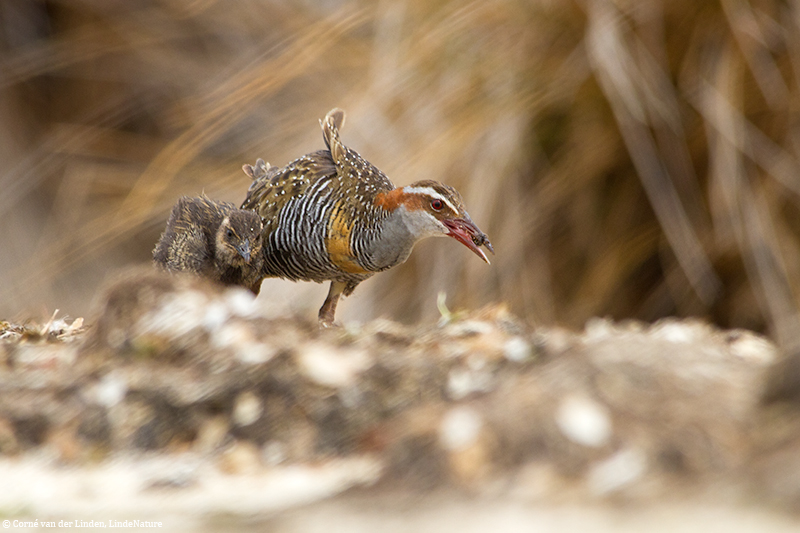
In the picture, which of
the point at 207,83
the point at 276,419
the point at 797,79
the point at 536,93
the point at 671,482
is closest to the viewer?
the point at 671,482

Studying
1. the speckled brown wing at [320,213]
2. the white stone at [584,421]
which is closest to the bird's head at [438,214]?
the speckled brown wing at [320,213]

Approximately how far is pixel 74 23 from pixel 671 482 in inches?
248

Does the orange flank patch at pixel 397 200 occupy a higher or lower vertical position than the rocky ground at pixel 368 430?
higher

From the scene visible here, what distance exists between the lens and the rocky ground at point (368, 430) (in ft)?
4.03

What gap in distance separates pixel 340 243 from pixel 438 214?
0.36m

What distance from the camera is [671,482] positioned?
1254mm

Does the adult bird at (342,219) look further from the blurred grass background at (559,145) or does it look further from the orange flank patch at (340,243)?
the blurred grass background at (559,145)

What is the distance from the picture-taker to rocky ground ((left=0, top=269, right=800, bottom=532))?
48.4 inches

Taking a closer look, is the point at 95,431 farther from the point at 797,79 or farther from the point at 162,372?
the point at 797,79

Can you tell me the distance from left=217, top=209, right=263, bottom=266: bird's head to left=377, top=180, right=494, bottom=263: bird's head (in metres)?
0.45

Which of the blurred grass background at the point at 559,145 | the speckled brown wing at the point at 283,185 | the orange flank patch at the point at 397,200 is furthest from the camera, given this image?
the blurred grass background at the point at 559,145

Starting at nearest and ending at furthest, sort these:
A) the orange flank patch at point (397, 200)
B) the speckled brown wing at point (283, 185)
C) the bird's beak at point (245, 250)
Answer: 1. the bird's beak at point (245, 250)
2. the orange flank patch at point (397, 200)
3. the speckled brown wing at point (283, 185)

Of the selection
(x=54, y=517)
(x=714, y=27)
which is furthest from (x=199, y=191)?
(x=54, y=517)

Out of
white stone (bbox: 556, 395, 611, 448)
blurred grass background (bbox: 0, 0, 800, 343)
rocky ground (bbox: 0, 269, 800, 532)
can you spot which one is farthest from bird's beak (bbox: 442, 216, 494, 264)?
white stone (bbox: 556, 395, 611, 448)
